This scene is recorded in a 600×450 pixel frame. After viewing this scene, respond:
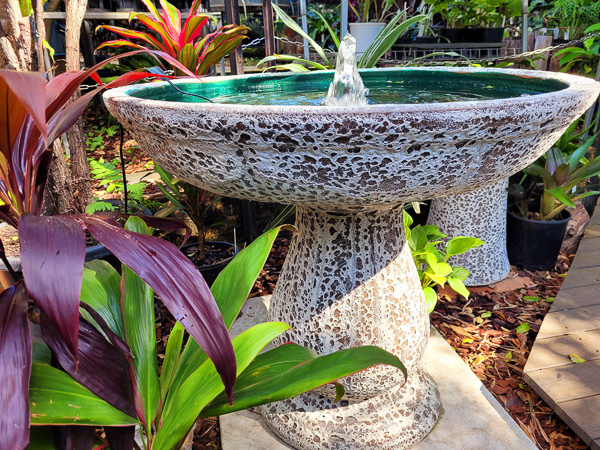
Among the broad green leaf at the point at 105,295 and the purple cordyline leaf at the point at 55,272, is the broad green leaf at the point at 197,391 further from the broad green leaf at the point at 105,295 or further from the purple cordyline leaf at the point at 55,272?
the purple cordyline leaf at the point at 55,272

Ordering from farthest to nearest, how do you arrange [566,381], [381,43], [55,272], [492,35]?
[492,35], [381,43], [566,381], [55,272]

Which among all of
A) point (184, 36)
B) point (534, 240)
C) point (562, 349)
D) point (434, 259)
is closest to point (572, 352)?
point (562, 349)

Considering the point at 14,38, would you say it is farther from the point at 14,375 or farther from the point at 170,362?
the point at 14,375

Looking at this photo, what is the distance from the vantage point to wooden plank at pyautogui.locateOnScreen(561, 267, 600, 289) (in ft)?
7.28

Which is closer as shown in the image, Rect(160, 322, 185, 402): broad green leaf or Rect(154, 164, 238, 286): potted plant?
Rect(160, 322, 185, 402): broad green leaf

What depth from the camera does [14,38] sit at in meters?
1.75

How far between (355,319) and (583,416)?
830 mm

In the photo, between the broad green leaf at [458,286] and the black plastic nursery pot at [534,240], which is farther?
the black plastic nursery pot at [534,240]

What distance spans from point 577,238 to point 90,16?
324cm

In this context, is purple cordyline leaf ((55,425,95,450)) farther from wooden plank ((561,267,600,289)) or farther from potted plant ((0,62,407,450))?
wooden plank ((561,267,600,289))

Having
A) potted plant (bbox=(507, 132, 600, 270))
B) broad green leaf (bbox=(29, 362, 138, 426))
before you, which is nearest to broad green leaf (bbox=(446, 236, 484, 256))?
potted plant (bbox=(507, 132, 600, 270))

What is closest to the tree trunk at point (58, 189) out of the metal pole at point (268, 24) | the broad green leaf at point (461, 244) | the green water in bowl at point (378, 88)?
the green water in bowl at point (378, 88)

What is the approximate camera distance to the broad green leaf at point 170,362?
106 cm

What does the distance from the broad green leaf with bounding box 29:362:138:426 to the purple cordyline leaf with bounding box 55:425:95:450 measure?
5 centimetres
